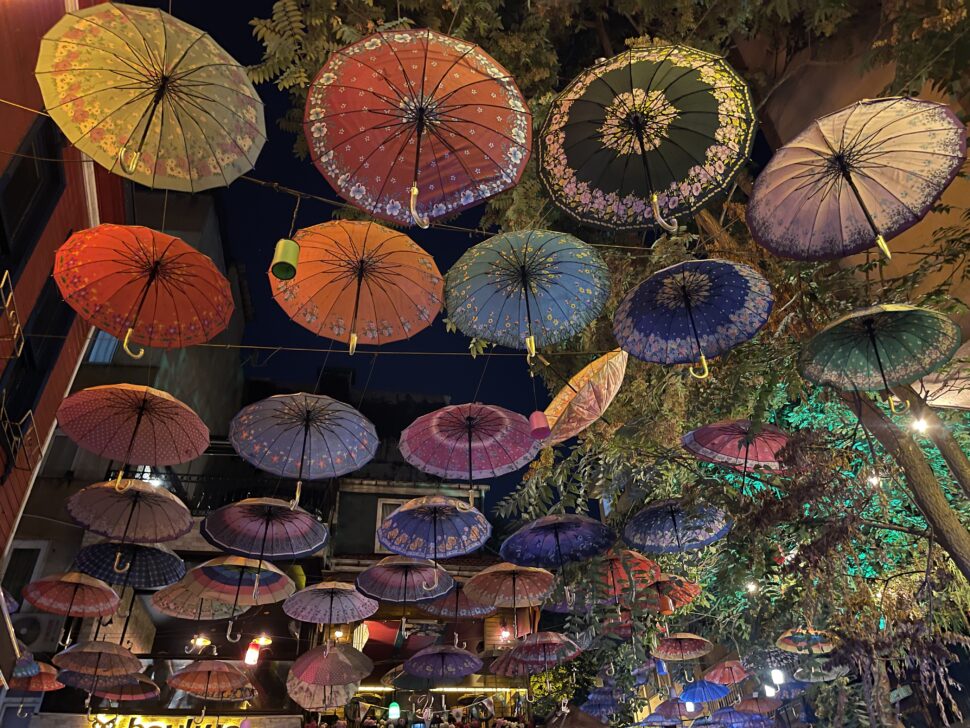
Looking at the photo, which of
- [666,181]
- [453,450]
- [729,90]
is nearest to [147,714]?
[453,450]

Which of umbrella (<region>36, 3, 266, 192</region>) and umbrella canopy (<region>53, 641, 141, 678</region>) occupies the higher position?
umbrella (<region>36, 3, 266, 192</region>)

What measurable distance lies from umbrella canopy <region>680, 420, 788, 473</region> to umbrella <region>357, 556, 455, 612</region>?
565 cm

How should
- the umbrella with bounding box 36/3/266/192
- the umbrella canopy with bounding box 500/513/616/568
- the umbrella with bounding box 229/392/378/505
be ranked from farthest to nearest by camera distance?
the umbrella canopy with bounding box 500/513/616/568 → the umbrella with bounding box 229/392/378/505 → the umbrella with bounding box 36/3/266/192

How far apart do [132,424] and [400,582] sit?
223 inches

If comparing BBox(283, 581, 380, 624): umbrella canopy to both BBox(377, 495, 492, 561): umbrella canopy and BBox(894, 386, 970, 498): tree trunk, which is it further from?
BBox(894, 386, 970, 498): tree trunk

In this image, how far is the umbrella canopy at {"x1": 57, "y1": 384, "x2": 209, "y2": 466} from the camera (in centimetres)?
746

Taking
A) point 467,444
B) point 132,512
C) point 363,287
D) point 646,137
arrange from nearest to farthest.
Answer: point 646,137
point 363,287
point 467,444
point 132,512

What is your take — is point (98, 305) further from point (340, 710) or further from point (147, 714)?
point (340, 710)

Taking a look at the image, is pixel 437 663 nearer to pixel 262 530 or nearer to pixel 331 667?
pixel 331 667

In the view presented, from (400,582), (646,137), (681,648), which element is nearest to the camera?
(646,137)

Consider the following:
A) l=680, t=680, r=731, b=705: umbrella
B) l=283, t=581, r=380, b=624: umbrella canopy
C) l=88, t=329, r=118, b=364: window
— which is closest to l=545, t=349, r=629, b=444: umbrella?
l=283, t=581, r=380, b=624: umbrella canopy

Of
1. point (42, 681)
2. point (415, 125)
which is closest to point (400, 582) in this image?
point (42, 681)

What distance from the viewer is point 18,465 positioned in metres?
9.17

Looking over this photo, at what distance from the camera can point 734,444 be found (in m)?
7.64
